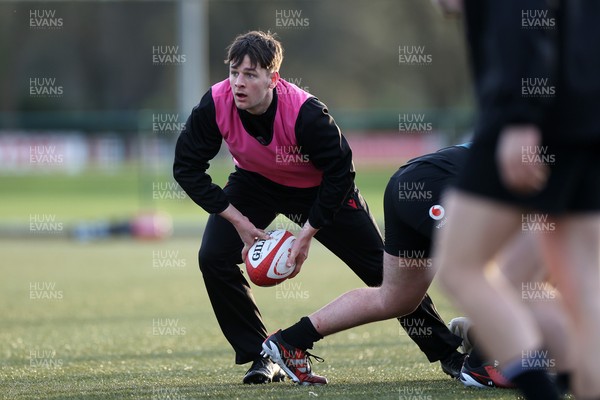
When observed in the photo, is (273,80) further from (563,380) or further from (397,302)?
(563,380)

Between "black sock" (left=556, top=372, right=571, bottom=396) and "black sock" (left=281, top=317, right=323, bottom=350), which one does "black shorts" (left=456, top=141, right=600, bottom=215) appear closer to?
"black sock" (left=556, top=372, right=571, bottom=396)

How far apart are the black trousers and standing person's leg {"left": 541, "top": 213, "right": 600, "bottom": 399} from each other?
8.21 feet

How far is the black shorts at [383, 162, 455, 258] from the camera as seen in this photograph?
5.42 metres

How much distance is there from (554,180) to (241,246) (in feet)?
9.94

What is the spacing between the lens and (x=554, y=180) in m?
3.31

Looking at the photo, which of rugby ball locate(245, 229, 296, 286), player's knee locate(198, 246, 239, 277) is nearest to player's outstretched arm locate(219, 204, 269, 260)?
rugby ball locate(245, 229, 296, 286)

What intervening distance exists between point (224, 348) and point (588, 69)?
482 cm

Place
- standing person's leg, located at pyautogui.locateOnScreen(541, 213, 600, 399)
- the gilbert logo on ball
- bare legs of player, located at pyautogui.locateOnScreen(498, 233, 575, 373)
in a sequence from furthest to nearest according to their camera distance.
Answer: the gilbert logo on ball
bare legs of player, located at pyautogui.locateOnScreen(498, 233, 575, 373)
standing person's leg, located at pyautogui.locateOnScreen(541, 213, 600, 399)

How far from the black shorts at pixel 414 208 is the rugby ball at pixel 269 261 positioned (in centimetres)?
62

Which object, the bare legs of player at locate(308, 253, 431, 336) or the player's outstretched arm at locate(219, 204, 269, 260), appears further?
the player's outstretched arm at locate(219, 204, 269, 260)

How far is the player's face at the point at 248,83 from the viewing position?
5.75 metres

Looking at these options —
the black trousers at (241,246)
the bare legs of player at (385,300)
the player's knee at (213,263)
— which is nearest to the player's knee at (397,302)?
the bare legs of player at (385,300)

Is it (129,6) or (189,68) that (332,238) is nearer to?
(189,68)

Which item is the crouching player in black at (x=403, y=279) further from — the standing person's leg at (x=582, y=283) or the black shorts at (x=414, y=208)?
the standing person's leg at (x=582, y=283)
